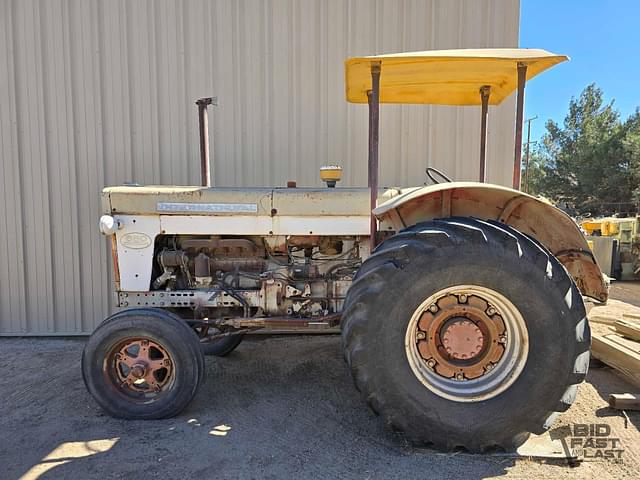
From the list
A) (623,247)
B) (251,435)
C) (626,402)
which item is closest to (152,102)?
(251,435)

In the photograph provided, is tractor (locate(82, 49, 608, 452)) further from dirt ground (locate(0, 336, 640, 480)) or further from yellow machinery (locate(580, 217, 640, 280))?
yellow machinery (locate(580, 217, 640, 280))

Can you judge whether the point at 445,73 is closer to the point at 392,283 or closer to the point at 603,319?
the point at 392,283

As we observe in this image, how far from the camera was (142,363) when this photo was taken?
2721mm

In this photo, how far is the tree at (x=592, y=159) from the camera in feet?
62.1

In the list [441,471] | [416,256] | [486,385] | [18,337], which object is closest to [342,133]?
[416,256]

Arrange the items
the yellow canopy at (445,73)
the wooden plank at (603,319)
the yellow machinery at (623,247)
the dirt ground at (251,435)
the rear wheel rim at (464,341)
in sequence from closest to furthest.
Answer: the dirt ground at (251,435)
the rear wheel rim at (464,341)
the yellow canopy at (445,73)
the wooden plank at (603,319)
the yellow machinery at (623,247)

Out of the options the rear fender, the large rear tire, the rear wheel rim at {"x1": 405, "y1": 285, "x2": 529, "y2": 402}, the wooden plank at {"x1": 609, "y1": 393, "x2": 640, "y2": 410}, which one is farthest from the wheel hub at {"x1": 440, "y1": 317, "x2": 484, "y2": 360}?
the wooden plank at {"x1": 609, "y1": 393, "x2": 640, "y2": 410}

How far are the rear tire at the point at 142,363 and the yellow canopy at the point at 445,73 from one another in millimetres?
2004

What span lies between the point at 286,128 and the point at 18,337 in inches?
144

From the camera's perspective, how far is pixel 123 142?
4656mm

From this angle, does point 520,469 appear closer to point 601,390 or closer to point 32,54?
point 601,390

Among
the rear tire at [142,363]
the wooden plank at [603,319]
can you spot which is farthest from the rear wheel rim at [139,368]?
the wooden plank at [603,319]

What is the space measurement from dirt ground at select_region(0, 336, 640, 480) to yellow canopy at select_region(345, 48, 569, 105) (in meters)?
2.19

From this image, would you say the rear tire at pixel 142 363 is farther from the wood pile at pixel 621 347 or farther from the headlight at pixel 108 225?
the wood pile at pixel 621 347
